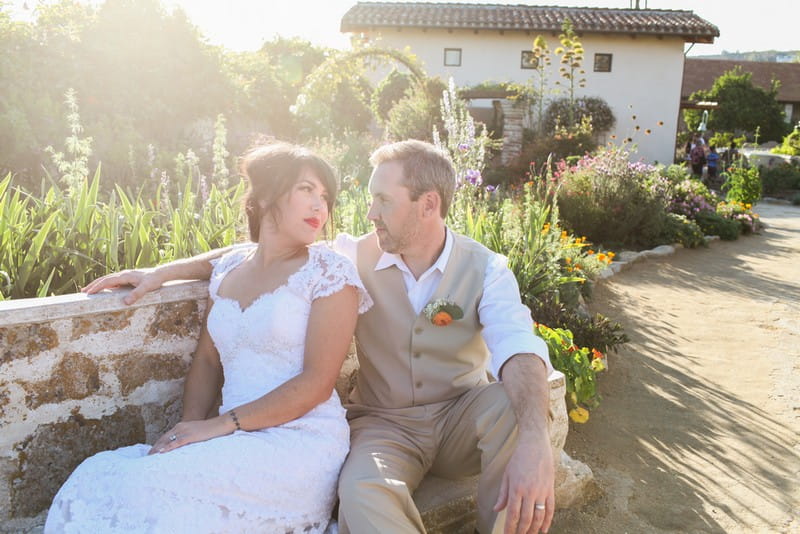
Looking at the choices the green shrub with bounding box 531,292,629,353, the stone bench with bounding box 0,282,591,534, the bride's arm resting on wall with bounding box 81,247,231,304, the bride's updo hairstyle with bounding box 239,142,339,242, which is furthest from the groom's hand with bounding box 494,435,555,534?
the green shrub with bounding box 531,292,629,353

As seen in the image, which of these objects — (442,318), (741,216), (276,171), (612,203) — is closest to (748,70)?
(741,216)

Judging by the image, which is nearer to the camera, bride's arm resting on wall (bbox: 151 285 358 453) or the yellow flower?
bride's arm resting on wall (bbox: 151 285 358 453)

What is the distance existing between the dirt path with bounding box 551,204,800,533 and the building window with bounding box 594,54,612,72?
16.2 meters

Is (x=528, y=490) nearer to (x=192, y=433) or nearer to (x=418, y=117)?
(x=192, y=433)

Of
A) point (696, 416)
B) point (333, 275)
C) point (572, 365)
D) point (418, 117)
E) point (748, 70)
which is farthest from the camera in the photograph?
point (748, 70)

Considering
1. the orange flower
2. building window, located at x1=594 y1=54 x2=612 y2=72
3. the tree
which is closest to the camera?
the orange flower

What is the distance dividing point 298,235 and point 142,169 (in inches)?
215

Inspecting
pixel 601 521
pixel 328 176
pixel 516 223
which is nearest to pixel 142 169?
pixel 516 223

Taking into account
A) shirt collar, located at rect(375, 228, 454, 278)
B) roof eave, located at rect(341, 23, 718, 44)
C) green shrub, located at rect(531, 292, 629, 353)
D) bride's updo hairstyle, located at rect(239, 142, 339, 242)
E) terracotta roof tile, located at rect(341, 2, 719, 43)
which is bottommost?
green shrub, located at rect(531, 292, 629, 353)

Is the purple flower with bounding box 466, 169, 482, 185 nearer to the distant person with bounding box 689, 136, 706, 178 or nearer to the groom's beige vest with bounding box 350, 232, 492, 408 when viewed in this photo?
the groom's beige vest with bounding box 350, 232, 492, 408

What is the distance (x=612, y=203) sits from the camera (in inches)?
360

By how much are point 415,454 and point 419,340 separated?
1.32 feet

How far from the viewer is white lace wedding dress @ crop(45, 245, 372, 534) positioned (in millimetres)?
1888

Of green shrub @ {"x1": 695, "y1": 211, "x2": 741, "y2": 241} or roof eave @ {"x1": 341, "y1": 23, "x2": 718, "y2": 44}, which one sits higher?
roof eave @ {"x1": 341, "y1": 23, "x2": 718, "y2": 44}
